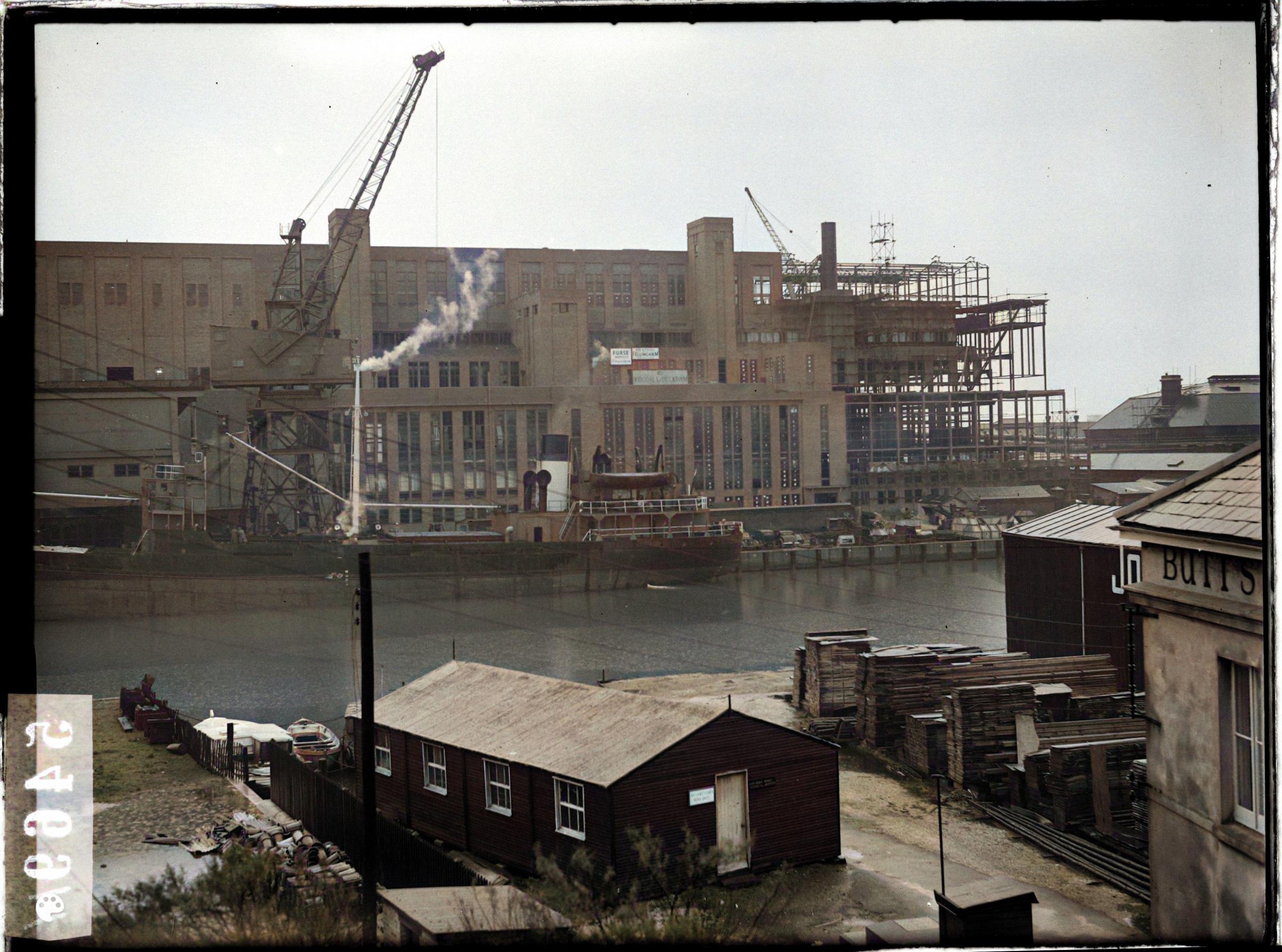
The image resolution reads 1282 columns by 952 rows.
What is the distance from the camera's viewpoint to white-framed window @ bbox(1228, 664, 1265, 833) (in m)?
2.74

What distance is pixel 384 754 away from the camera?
450 cm

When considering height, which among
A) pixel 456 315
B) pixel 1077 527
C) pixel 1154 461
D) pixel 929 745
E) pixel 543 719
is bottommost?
pixel 929 745

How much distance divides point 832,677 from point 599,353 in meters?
2.92

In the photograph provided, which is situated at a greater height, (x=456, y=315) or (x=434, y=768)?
(x=456, y=315)

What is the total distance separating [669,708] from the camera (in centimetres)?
397

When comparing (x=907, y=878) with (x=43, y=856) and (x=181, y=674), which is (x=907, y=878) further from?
(x=181, y=674)

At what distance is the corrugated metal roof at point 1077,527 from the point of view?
22.6 feet

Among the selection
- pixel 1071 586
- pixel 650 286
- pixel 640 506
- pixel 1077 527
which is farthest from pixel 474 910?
pixel 640 506

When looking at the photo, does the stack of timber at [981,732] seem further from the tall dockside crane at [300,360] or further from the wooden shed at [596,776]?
the tall dockside crane at [300,360]

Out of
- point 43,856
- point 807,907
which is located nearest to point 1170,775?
point 807,907

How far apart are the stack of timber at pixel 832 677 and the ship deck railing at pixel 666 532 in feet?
12.3

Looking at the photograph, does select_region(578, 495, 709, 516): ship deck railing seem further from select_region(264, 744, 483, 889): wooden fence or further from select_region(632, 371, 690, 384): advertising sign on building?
select_region(264, 744, 483, 889): wooden fence

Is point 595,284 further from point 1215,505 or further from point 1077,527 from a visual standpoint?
point 1215,505

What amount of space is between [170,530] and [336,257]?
445cm
